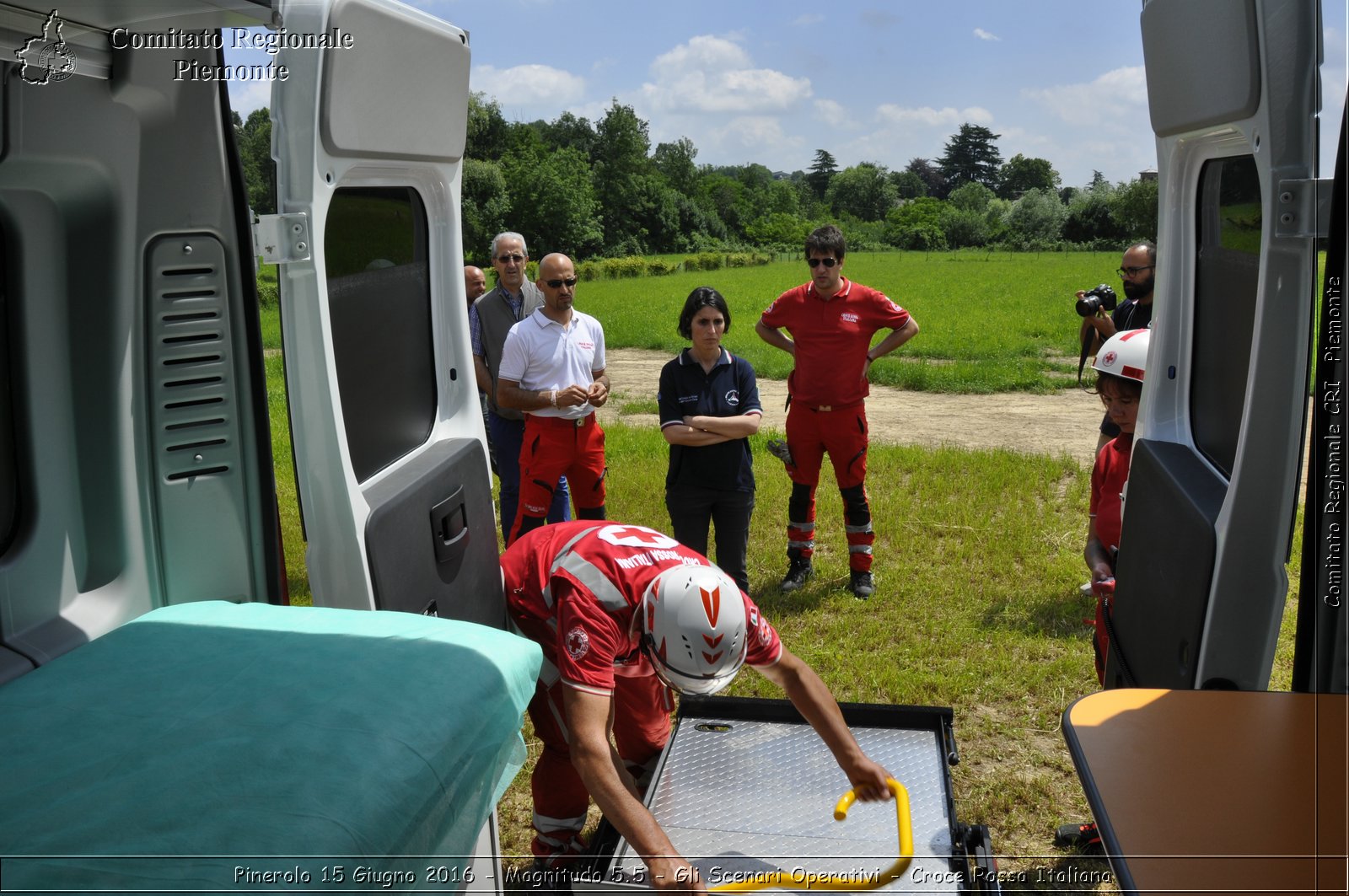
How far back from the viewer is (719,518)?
5695mm

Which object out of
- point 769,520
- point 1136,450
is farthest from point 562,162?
point 1136,450

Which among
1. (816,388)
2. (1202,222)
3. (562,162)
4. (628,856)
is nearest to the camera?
(628,856)

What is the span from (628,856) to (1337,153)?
2523mm

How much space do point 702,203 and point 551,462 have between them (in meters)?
87.0

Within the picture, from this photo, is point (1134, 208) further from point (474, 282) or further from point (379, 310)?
point (379, 310)

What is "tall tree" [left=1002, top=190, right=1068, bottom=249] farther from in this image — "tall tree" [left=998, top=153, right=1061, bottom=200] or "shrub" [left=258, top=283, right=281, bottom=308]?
"shrub" [left=258, top=283, right=281, bottom=308]

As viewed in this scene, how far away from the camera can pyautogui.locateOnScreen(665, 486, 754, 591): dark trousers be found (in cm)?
562

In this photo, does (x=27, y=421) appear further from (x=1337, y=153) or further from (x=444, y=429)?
(x=1337, y=153)

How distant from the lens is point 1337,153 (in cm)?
218

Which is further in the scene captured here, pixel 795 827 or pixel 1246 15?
pixel 795 827

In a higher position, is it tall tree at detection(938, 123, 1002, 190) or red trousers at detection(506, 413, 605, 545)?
tall tree at detection(938, 123, 1002, 190)

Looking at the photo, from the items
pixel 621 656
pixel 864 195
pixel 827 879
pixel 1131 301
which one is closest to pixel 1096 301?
pixel 1131 301

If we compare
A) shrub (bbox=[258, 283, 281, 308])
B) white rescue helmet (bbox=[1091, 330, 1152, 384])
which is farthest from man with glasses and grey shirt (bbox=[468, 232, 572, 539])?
white rescue helmet (bbox=[1091, 330, 1152, 384])

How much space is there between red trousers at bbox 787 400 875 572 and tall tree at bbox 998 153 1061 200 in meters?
116
